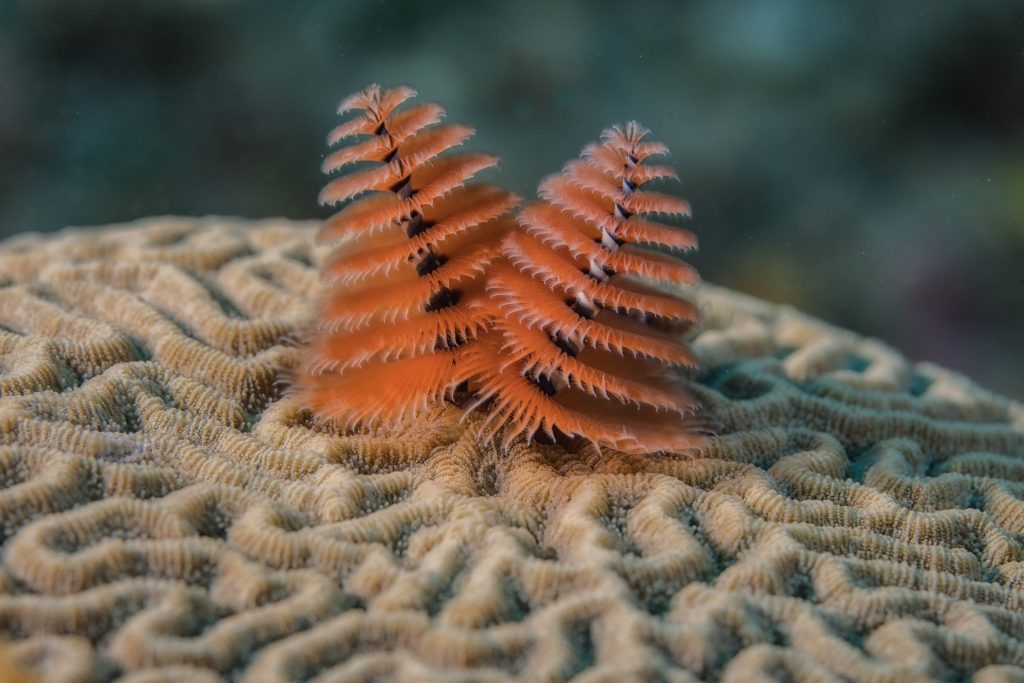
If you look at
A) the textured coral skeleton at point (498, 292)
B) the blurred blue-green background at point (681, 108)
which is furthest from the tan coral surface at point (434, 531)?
the blurred blue-green background at point (681, 108)

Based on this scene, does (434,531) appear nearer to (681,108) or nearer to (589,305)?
(589,305)

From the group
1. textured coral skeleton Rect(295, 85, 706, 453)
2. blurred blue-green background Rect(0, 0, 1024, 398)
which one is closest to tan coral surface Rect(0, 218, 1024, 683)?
textured coral skeleton Rect(295, 85, 706, 453)

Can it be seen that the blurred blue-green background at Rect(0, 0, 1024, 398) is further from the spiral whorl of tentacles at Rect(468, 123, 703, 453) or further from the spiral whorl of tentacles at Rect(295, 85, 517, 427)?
the spiral whorl of tentacles at Rect(468, 123, 703, 453)

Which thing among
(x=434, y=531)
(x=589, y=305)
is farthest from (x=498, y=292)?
(x=434, y=531)

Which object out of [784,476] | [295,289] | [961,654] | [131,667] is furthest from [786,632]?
[295,289]

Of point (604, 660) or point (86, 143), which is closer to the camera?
point (604, 660)

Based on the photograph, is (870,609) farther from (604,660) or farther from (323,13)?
(323,13)

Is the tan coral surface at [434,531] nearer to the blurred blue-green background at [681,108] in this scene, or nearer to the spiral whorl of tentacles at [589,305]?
the spiral whorl of tentacles at [589,305]
